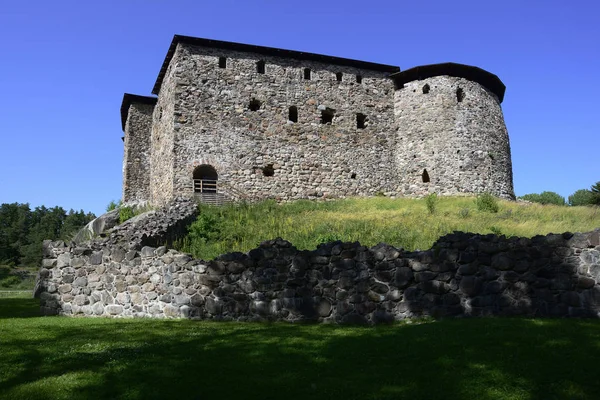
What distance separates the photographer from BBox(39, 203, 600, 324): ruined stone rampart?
10.4m

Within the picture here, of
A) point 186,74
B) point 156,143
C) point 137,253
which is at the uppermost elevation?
point 186,74

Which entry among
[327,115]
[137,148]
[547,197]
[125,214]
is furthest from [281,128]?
[547,197]

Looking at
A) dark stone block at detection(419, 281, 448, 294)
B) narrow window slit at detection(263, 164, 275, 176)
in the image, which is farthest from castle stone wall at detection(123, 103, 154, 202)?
dark stone block at detection(419, 281, 448, 294)

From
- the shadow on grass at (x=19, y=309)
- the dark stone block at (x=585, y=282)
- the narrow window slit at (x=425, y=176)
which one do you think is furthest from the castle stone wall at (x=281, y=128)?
the dark stone block at (x=585, y=282)

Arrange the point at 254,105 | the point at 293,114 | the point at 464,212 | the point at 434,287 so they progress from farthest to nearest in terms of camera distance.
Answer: the point at 293,114
the point at 254,105
the point at 464,212
the point at 434,287

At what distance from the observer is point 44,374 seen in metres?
7.13

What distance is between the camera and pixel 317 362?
25.2 ft

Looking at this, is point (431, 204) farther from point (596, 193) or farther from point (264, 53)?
point (596, 193)

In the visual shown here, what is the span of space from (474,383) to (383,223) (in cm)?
1441

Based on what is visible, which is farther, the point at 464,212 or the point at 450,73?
the point at 450,73

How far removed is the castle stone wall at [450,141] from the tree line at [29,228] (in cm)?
4845

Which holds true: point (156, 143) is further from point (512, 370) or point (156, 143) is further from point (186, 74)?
point (512, 370)

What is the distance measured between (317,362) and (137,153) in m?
27.7

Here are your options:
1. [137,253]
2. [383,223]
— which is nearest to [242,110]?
[383,223]
